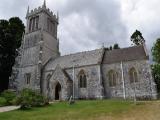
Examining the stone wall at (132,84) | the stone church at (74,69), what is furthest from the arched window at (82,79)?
the stone wall at (132,84)

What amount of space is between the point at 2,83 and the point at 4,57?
6.38 metres

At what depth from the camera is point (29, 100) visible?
20703 millimetres

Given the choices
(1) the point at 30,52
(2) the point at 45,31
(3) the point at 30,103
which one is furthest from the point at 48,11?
(3) the point at 30,103

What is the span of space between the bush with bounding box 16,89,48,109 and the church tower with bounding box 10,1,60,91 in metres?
12.1

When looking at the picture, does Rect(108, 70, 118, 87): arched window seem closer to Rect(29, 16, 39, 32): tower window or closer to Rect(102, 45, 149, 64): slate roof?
Rect(102, 45, 149, 64): slate roof

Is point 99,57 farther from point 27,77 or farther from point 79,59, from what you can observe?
point 27,77

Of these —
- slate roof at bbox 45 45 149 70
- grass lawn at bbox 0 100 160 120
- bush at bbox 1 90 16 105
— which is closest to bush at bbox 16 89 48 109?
grass lawn at bbox 0 100 160 120

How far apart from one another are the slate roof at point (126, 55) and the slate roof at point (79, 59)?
147 centimetres

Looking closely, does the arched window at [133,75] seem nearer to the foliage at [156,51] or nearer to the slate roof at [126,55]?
the slate roof at [126,55]

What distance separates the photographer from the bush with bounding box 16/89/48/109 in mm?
20263

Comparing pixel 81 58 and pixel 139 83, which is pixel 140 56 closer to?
pixel 139 83

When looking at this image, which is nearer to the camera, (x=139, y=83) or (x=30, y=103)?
(x=30, y=103)

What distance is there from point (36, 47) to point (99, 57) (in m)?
15.2

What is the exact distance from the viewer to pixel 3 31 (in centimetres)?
4341
